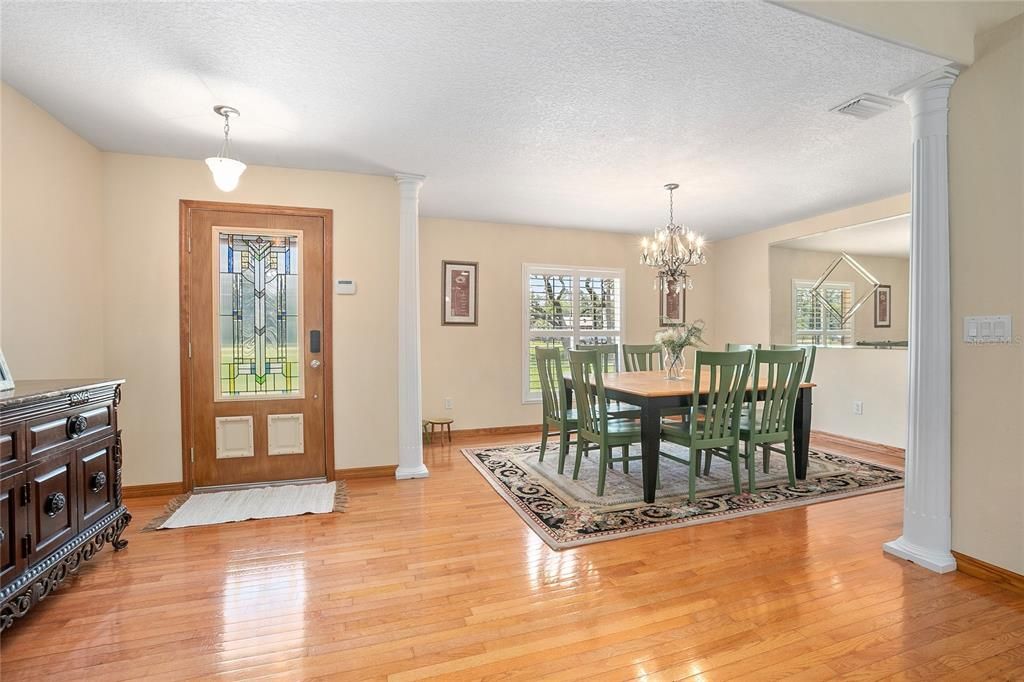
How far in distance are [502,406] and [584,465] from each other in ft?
5.45

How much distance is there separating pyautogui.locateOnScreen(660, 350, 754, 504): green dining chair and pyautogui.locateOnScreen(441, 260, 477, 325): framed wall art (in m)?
2.74

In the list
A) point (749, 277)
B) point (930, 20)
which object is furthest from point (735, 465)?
point (749, 277)

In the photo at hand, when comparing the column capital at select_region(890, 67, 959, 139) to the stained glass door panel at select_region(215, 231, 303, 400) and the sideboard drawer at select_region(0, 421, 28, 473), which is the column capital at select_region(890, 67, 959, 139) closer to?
the stained glass door panel at select_region(215, 231, 303, 400)

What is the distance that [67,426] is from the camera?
6.82 ft

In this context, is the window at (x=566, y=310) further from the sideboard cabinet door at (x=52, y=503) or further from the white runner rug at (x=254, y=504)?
the sideboard cabinet door at (x=52, y=503)

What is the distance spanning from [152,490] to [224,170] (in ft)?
7.70

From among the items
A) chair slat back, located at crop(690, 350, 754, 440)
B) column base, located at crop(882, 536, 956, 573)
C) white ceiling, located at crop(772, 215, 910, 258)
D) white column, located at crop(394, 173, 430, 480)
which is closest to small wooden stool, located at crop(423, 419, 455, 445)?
white column, located at crop(394, 173, 430, 480)

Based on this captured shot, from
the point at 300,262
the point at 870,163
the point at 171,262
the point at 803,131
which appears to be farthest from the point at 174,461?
the point at 870,163

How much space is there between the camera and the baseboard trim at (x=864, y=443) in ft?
14.8

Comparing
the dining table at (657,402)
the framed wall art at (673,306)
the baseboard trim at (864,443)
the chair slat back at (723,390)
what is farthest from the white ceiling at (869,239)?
the chair slat back at (723,390)

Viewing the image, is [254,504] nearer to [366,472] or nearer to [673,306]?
[366,472]

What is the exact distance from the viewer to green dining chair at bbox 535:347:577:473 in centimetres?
381

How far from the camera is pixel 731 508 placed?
3096mm

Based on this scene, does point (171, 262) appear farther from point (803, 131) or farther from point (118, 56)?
point (803, 131)
